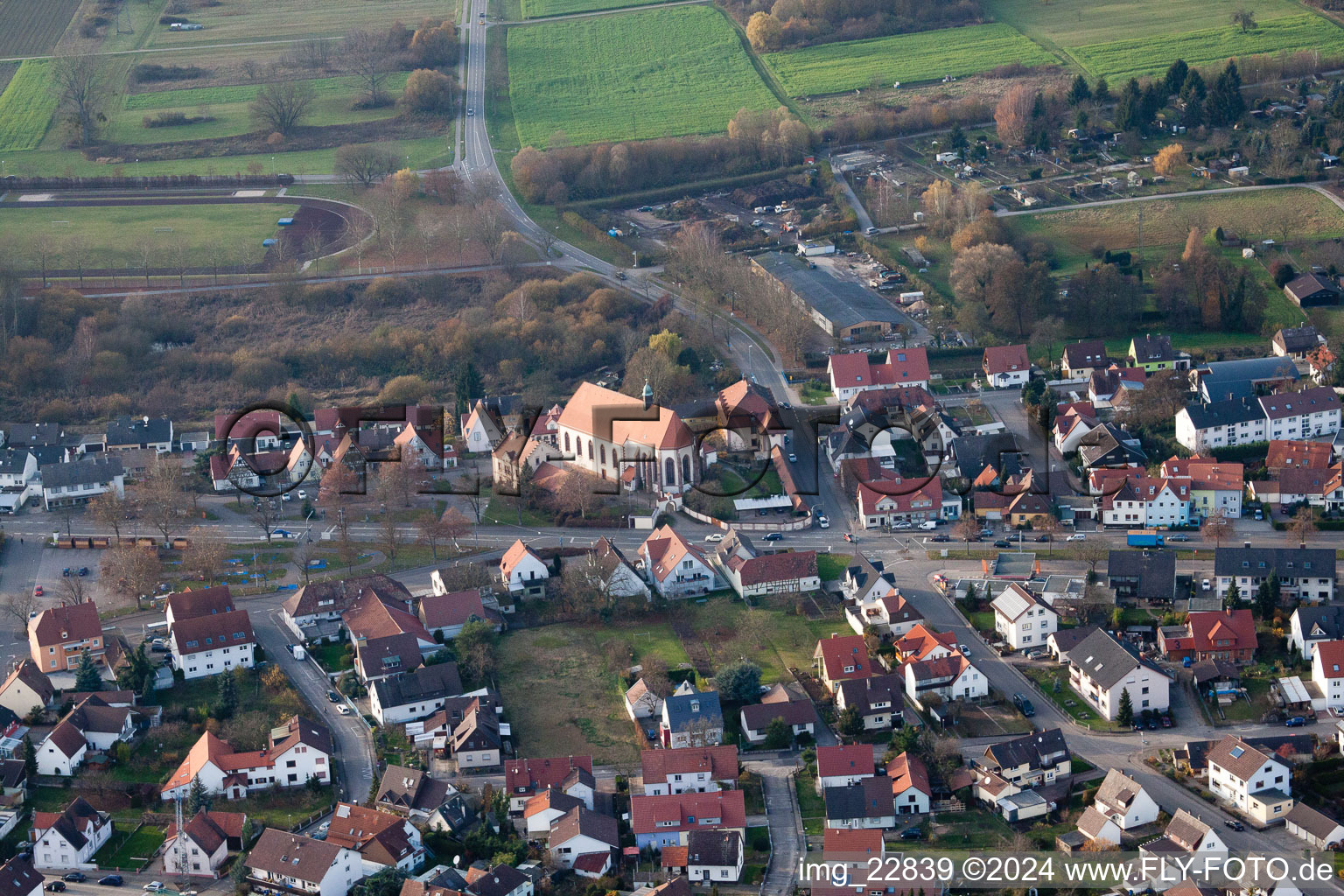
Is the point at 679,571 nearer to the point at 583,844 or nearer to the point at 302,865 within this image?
the point at 583,844

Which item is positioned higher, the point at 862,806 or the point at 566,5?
the point at 566,5

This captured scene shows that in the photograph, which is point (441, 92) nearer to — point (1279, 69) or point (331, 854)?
point (1279, 69)

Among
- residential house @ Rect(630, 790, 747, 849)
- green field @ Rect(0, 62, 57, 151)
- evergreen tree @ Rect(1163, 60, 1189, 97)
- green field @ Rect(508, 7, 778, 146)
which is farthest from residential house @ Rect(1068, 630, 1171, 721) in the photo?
green field @ Rect(0, 62, 57, 151)

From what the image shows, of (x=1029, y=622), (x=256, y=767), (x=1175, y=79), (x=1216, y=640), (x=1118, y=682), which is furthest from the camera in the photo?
(x=1175, y=79)

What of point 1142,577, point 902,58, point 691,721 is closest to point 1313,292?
point 1142,577

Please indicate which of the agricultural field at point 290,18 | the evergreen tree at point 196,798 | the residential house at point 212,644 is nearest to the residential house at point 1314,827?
the evergreen tree at point 196,798

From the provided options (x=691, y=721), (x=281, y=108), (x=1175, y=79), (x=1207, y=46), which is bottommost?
(x=691, y=721)

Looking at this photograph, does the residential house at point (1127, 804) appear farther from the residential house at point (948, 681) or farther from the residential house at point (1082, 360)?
the residential house at point (1082, 360)

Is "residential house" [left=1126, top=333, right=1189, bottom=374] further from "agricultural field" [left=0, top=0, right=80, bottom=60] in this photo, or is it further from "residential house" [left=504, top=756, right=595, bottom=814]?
"agricultural field" [left=0, top=0, right=80, bottom=60]
